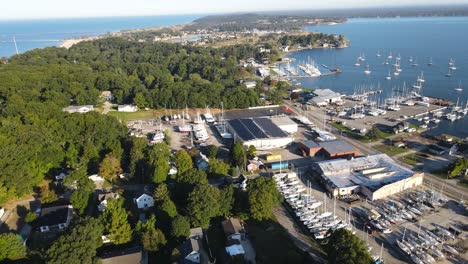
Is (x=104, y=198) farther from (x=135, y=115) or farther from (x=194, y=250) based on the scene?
(x=135, y=115)

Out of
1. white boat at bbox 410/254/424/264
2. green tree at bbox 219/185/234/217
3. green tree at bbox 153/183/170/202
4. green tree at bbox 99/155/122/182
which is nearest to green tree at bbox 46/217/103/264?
green tree at bbox 153/183/170/202

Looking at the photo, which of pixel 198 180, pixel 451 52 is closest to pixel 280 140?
pixel 198 180

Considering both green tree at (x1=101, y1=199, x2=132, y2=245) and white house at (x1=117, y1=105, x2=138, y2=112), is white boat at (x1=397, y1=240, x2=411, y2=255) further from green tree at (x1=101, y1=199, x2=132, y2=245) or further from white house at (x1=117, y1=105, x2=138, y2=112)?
white house at (x1=117, y1=105, x2=138, y2=112)

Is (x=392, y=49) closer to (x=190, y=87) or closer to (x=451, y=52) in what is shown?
(x=451, y=52)

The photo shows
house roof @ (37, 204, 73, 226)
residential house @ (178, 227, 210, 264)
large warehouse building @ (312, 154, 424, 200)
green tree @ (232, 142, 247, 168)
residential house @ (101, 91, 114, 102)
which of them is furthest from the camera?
residential house @ (101, 91, 114, 102)

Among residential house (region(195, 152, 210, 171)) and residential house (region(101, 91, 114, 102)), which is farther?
residential house (region(101, 91, 114, 102))

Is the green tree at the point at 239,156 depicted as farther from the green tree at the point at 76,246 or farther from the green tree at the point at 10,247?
the green tree at the point at 10,247
